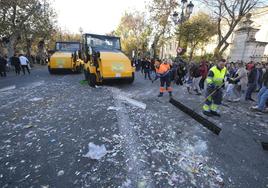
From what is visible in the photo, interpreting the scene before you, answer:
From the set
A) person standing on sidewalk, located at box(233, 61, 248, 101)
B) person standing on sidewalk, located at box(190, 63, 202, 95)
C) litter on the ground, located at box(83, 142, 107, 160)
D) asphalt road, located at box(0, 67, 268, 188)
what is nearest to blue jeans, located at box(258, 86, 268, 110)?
asphalt road, located at box(0, 67, 268, 188)

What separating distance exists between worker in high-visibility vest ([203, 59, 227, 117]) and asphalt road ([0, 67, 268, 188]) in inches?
22.3

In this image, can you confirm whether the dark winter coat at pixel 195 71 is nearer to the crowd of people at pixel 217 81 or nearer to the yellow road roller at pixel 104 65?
the crowd of people at pixel 217 81

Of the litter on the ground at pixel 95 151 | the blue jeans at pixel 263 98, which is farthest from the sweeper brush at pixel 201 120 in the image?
the blue jeans at pixel 263 98

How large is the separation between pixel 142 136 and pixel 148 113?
1616 mm

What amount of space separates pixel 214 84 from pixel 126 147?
3.40 m

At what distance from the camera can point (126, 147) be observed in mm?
3592

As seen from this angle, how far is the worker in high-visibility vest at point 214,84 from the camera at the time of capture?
5.38 m

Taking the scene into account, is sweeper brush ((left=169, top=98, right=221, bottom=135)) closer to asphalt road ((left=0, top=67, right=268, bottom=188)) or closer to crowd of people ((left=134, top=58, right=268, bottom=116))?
asphalt road ((left=0, top=67, right=268, bottom=188))

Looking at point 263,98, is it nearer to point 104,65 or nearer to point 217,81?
point 217,81

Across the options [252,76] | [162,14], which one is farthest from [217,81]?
[162,14]

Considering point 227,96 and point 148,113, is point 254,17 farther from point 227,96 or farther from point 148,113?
point 148,113

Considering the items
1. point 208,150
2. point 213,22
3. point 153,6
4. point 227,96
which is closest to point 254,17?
point 213,22

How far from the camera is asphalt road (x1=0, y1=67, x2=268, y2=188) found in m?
2.75

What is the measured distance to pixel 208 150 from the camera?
363 cm
